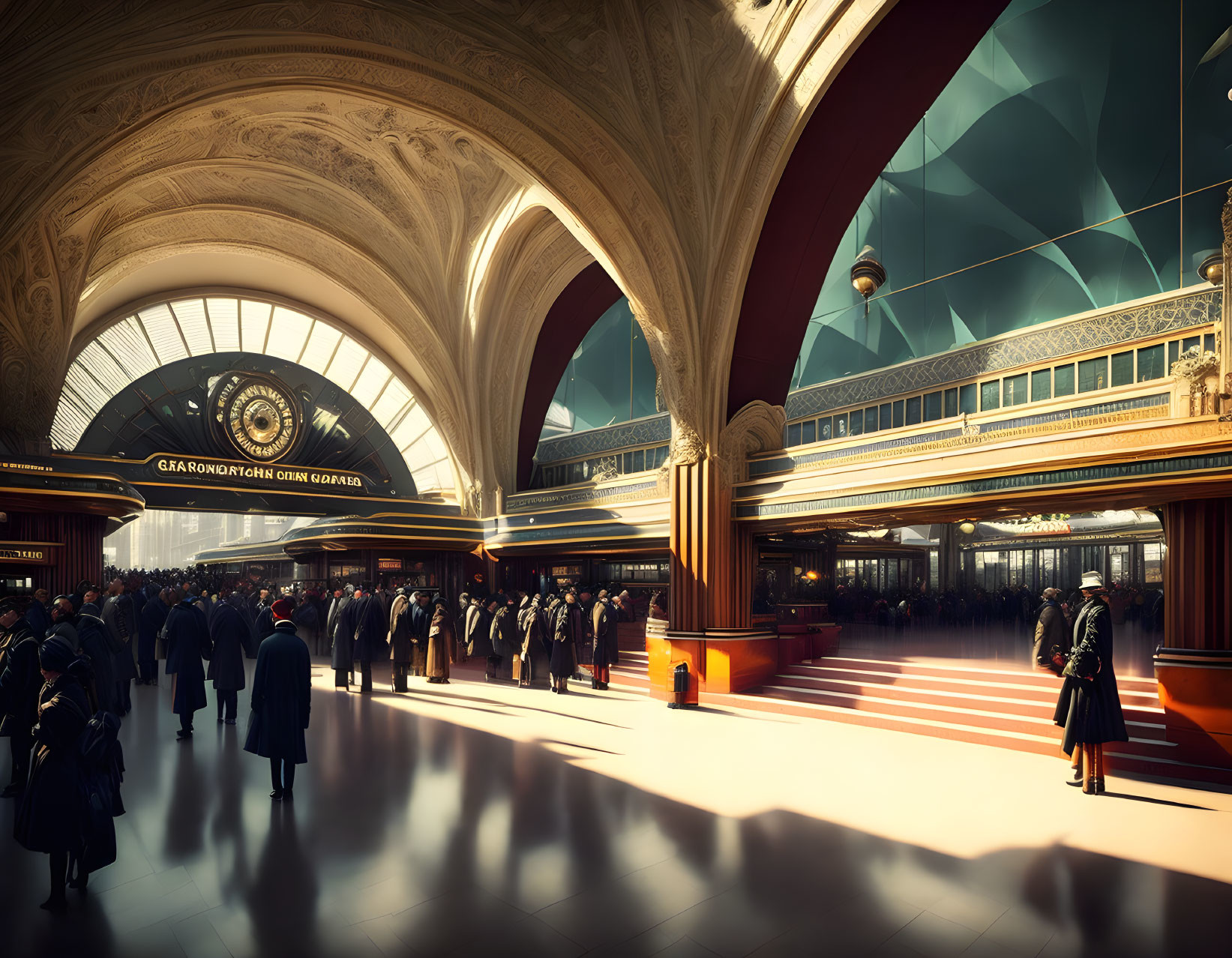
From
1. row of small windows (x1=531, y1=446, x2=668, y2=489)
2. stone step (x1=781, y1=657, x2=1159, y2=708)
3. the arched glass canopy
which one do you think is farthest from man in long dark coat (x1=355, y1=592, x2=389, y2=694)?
the arched glass canopy

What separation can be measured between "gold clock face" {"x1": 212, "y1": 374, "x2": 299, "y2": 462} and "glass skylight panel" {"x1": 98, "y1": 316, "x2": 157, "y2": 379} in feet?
5.22

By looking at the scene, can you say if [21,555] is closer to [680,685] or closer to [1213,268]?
[680,685]

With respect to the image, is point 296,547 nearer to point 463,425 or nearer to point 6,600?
point 463,425

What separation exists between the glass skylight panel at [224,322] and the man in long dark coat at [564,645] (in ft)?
41.4

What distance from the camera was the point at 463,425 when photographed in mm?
19297

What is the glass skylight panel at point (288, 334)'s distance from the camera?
19734 mm

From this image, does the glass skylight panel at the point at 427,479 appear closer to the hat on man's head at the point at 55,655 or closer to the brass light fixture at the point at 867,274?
the brass light fixture at the point at 867,274

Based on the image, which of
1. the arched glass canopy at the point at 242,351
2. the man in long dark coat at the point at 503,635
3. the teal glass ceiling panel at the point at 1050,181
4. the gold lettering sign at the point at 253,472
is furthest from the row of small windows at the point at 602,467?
the man in long dark coat at the point at 503,635

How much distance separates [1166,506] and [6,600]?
1142 centimetres

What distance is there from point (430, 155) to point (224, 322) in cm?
731

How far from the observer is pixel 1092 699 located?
6.18 metres

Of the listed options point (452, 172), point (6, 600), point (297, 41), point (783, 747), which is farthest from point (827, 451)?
point (452, 172)

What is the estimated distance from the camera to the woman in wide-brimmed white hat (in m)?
6.13

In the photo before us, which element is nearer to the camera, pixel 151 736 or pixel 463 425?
pixel 151 736
